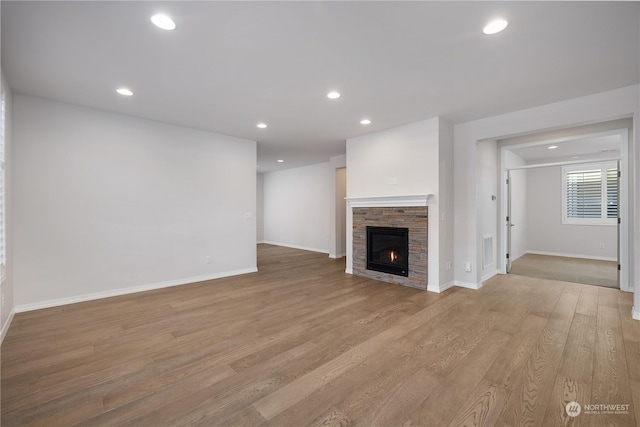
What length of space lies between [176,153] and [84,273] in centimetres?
216

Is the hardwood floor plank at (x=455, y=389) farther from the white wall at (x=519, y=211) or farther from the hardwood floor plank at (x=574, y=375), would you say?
the white wall at (x=519, y=211)

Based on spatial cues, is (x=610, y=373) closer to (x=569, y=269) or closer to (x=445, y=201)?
(x=445, y=201)

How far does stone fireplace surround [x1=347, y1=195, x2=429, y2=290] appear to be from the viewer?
13.9 feet

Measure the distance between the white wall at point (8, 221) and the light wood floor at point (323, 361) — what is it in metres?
0.17

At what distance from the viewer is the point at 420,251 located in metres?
4.27

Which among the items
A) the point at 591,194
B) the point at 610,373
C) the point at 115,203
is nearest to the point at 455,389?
the point at 610,373

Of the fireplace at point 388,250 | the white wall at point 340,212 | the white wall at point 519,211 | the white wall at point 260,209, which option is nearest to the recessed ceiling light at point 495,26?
the fireplace at point 388,250

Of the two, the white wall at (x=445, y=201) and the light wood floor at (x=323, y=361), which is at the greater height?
the white wall at (x=445, y=201)

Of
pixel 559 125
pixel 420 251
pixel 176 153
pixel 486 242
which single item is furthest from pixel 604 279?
pixel 176 153

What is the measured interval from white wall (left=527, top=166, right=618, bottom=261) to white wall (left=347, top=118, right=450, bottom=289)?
207 inches

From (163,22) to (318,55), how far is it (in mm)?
1227

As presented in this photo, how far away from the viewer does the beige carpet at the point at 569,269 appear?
4.75m

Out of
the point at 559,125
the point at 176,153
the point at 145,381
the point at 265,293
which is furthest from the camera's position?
the point at 176,153

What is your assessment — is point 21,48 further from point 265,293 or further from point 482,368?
point 482,368
